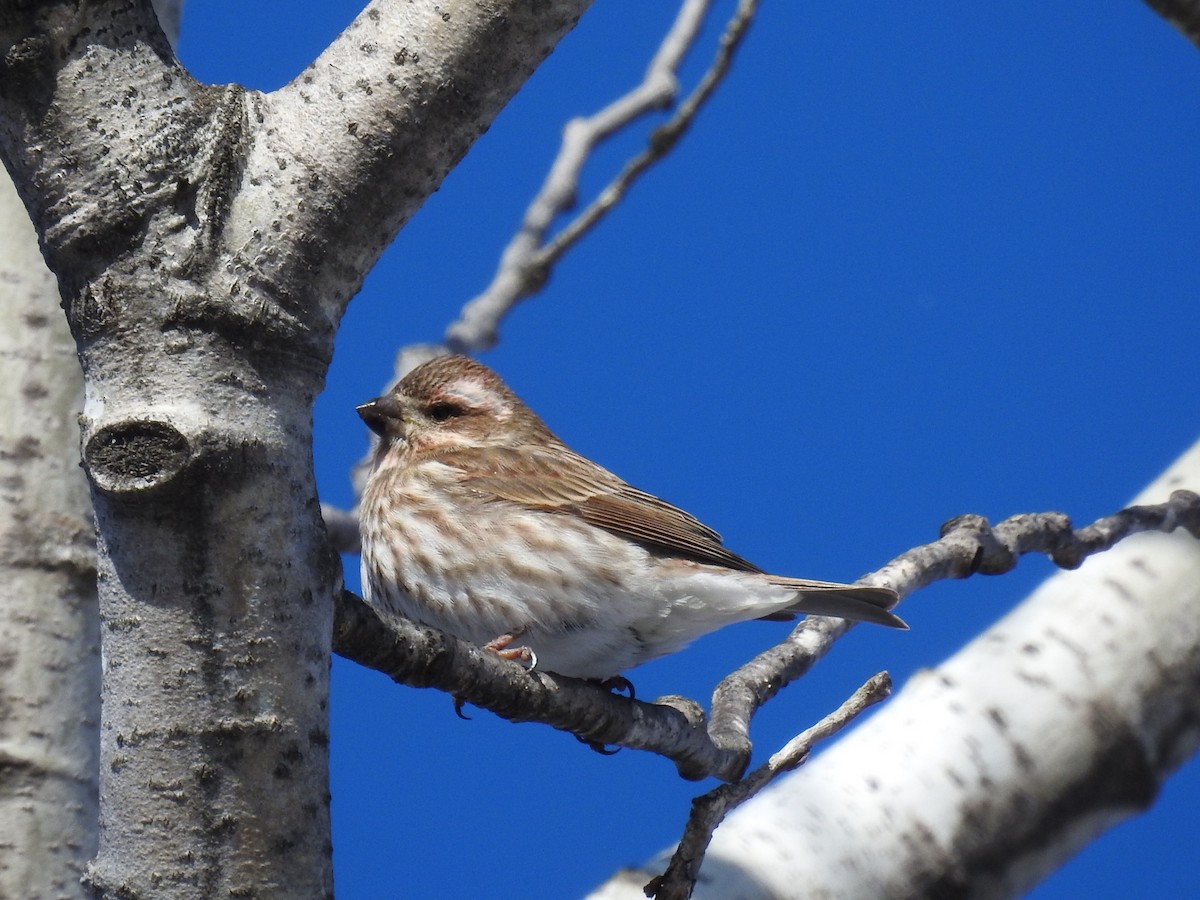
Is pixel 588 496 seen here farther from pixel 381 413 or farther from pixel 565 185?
pixel 565 185

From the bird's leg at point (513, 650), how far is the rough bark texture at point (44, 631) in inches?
26.5

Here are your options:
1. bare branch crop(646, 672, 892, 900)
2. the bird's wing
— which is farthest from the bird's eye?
bare branch crop(646, 672, 892, 900)

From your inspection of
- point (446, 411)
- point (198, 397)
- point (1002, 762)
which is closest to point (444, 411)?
point (446, 411)

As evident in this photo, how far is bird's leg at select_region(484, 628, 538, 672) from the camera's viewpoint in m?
2.37

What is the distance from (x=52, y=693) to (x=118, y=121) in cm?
114

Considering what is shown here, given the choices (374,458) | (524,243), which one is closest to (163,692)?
(374,458)

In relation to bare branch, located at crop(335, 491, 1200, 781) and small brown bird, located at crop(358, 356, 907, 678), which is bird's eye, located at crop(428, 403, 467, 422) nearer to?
small brown bird, located at crop(358, 356, 907, 678)

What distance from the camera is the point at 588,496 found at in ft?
9.43

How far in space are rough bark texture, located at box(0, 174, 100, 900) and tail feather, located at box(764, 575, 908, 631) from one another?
1.30 metres

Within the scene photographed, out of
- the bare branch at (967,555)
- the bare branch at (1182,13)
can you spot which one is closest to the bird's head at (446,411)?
the bare branch at (967,555)

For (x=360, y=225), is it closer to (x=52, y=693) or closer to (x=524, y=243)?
(x=52, y=693)

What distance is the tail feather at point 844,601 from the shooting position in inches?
95.4

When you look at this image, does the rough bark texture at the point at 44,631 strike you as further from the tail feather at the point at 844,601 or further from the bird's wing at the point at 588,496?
the tail feather at the point at 844,601

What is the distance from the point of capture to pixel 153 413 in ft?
3.53
